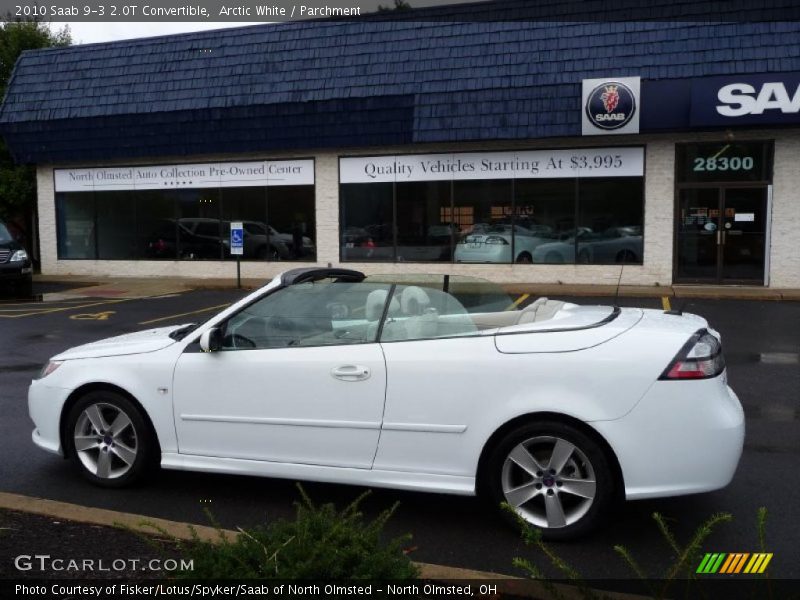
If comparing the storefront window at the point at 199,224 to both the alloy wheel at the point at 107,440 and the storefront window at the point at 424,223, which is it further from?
the alloy wheel at the point at 107,440

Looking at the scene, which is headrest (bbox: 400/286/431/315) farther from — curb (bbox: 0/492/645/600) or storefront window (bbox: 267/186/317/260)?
storefront window (bbox: 267/186/317/260)

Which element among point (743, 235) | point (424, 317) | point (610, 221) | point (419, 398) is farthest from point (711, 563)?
point (743, 235)

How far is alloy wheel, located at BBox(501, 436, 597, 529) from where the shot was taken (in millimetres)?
4188

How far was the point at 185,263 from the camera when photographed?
22.1 metres

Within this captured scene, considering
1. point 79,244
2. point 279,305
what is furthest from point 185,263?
point 279,305

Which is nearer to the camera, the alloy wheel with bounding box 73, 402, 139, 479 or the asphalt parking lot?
the asphalt parking lot

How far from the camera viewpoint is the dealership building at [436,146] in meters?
17.1

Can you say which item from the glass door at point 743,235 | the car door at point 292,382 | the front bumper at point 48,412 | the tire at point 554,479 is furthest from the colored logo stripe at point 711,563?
the glass door at point 743,235

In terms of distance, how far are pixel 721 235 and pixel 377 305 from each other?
A: 14865 millimetres

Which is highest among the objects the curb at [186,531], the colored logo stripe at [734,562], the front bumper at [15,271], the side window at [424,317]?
the side window at [424,317]

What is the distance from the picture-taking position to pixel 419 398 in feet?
14.5

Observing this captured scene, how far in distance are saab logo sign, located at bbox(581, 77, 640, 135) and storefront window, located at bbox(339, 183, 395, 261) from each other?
520 cm
